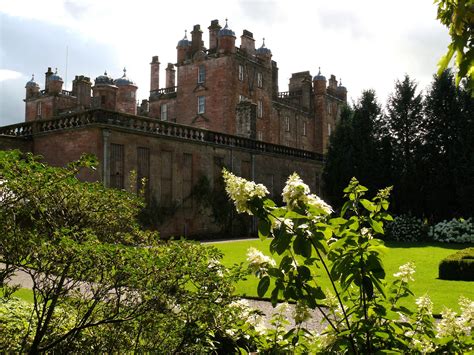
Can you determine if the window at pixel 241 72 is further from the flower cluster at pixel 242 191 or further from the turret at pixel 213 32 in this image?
the flower cluster at pixel 242 191

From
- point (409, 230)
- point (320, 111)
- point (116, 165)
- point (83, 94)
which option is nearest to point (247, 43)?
point (320, 111)

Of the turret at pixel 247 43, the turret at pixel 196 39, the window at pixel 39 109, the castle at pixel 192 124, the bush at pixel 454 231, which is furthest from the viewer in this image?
the window at pixel 39 109

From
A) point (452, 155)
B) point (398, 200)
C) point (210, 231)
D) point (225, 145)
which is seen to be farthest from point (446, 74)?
point (210, 231)

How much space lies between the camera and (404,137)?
94.7 ft

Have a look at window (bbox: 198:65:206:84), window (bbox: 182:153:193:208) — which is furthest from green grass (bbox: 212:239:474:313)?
window (bbox: 198:65:206:84)

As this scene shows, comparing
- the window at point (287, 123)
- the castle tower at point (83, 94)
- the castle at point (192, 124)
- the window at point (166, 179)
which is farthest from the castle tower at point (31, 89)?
the window at point (166, 179)

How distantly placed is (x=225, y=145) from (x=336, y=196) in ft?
25.8

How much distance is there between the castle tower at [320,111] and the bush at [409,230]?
85.3 ft

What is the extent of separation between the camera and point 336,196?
29.6 metres

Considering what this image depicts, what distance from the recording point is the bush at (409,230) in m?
25.6

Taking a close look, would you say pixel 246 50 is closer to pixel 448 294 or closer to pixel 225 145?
pixel 225 145

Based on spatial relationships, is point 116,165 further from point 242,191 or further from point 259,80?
point 259,80

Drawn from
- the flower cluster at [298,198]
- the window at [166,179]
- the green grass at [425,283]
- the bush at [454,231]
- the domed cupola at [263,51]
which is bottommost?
the green grass at [425,283]

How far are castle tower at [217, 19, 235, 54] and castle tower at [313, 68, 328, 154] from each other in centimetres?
1510
